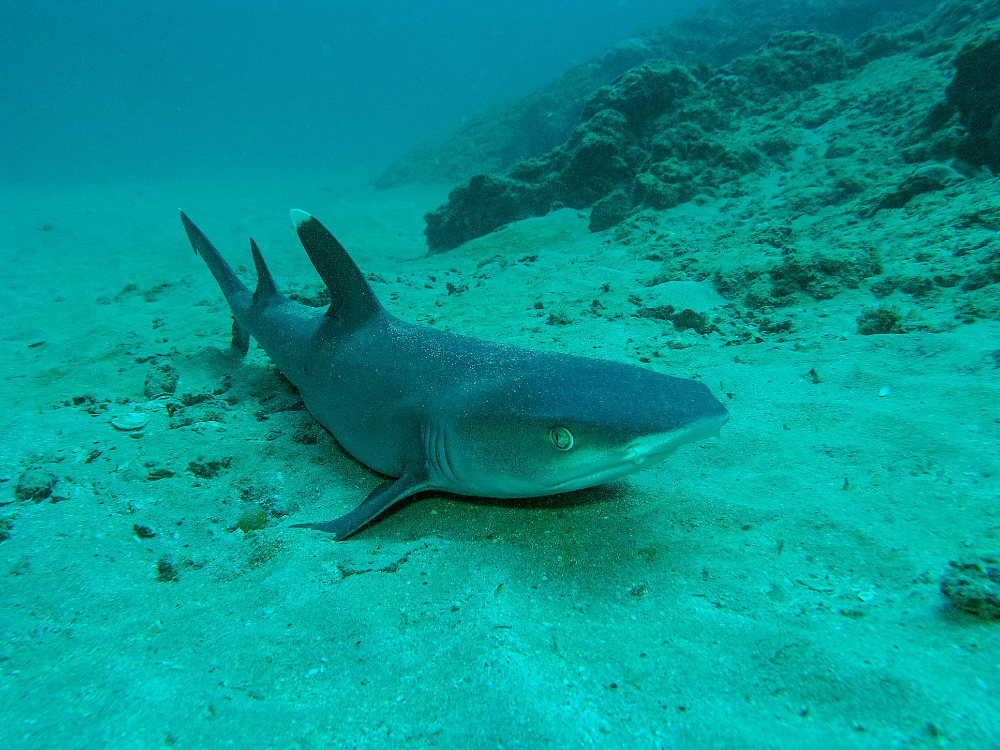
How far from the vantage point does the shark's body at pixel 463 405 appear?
1767 millimetres

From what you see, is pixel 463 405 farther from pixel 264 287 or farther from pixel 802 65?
pixel 802 65

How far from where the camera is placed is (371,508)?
239 cm

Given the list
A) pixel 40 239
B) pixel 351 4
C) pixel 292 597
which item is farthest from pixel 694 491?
pixel 351 4

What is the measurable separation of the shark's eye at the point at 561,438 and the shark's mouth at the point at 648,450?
0.11 metres

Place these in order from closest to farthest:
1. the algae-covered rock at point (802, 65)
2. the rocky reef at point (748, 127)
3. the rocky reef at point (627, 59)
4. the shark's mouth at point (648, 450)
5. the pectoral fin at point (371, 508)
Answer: the shark's mouth at point (648, 450) < the pectoral fin at point (371, 508) < the rocky reef at point (748, 127) < the algae-covered rock at point (802, 65) < the rocky reef at point (627, 59)

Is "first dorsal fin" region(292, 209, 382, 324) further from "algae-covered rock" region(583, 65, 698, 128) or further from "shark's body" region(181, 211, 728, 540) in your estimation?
"algae-covered rock" region(583, 65, 698, 128)

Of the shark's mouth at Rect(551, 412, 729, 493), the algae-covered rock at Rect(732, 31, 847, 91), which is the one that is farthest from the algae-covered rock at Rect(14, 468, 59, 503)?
the algae-covered rock at Rect(732, 31, 847, 91)

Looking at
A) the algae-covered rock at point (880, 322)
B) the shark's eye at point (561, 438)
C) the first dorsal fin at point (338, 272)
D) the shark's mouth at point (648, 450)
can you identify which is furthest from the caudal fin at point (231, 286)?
the algae-covered rock at point (880, 322)

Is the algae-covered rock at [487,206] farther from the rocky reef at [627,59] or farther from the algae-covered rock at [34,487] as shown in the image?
the rocky reef at [627,59]

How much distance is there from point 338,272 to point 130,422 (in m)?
2.08

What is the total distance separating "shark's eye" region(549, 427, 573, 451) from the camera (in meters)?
1.82

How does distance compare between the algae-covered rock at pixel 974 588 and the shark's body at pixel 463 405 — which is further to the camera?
the shark's body at pixel 463 405

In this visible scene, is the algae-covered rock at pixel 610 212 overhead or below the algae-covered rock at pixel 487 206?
below

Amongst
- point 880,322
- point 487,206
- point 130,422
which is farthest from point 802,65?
point 130,422
